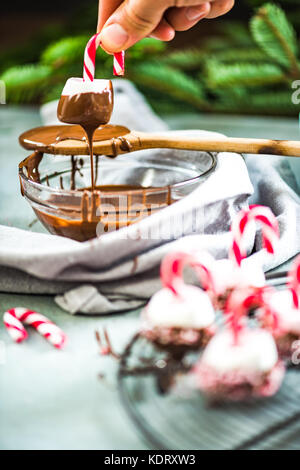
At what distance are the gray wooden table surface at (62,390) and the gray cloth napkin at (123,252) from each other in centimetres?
3

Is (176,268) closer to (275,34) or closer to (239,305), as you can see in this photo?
(239,305)

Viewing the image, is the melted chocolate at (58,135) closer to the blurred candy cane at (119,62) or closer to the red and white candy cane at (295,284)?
the blurred candy cane at (119,62)

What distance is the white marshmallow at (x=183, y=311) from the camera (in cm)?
67

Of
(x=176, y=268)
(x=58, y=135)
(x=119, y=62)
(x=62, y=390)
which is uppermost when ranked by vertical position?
(x=119, y=62)

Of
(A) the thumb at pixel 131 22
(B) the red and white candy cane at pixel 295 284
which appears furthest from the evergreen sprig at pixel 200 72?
(B) the red and white candy cane at pixel 295 284

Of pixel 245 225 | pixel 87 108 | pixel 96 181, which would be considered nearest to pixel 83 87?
pixel 87 108

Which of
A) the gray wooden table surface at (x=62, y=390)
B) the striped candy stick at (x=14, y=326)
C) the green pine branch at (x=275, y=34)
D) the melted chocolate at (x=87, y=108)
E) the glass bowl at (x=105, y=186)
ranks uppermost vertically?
the green pine branch at (x=275, y=34)

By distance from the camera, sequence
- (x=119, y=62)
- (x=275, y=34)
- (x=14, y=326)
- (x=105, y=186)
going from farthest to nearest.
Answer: (x=275, y=34) < (x=105, y=186) < (x=119, y=62) < (x=14, y=326)

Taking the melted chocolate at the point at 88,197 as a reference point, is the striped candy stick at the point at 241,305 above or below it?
below

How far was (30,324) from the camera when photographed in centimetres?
76

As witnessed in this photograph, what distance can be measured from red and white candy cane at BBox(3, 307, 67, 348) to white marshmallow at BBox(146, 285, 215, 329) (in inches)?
4.8

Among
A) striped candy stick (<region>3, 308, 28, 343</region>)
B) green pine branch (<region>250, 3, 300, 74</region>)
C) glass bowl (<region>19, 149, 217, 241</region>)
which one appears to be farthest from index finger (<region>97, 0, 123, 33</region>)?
striped candy stick (<region>3, 308, 28, 343</region>)

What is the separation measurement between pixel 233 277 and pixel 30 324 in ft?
0.91
